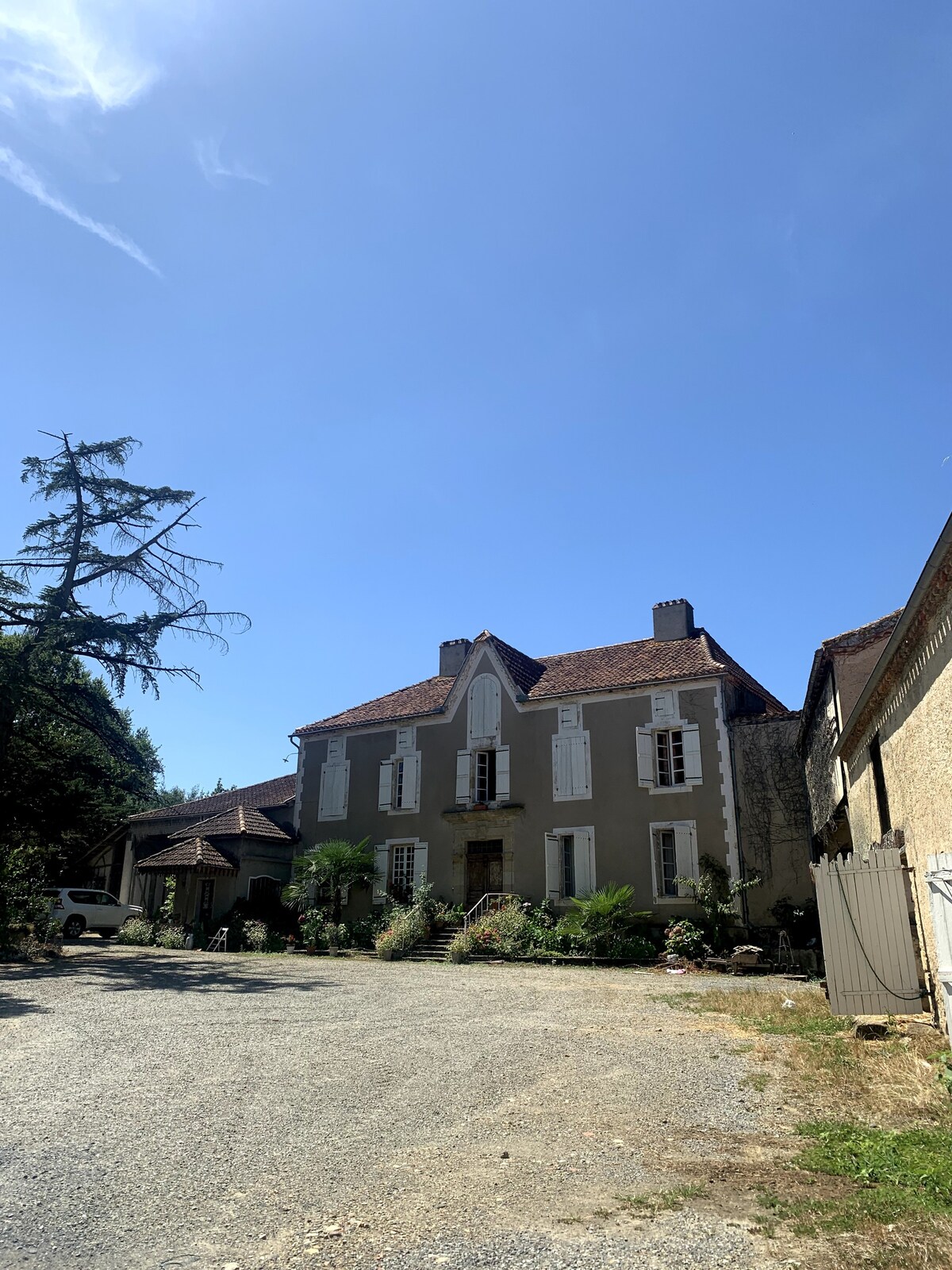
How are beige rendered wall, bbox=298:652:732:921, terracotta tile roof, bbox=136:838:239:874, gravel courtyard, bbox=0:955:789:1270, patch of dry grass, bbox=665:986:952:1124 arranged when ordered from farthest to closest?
terracotta tile roof, bbox=136:838:239:874, beige rendered wall, bbox=298:652:732:921, patch of dry grass, bbox=665:986:952:1124, gravel courtyard, bbox=0:955:789:1270

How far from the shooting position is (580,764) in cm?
2156

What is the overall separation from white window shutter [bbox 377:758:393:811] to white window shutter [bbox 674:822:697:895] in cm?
800

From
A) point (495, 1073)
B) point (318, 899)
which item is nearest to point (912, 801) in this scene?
point (495, 1073)

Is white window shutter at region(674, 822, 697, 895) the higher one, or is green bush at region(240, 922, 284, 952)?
white window shutter at region(674, 822, 697, 895)

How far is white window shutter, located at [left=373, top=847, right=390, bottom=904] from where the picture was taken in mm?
22719

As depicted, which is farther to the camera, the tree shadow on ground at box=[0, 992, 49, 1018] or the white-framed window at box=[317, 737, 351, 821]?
the white-framed window at box=[317, 737, 351, 821]

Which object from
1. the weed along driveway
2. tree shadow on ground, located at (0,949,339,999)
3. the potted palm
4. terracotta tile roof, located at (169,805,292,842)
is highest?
terracotta tile roof, located at (169,805,292,842)

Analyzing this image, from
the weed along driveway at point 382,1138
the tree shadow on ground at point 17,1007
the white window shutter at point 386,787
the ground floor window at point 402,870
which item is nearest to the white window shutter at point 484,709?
the white window shutter at point 386,787

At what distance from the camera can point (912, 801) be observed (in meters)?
9.04

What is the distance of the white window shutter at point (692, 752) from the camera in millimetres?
20078

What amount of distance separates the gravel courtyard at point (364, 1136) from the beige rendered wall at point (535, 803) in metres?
9.97

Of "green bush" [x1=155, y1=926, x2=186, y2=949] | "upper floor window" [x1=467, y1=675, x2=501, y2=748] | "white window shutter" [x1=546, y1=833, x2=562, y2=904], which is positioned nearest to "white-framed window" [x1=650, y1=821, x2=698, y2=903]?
"white window shutter" [x1=546, y1=833, x2=562, y2=904]

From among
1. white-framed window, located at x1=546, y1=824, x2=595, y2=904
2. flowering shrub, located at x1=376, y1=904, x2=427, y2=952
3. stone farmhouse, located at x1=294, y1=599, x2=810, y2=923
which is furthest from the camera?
white-framed window, located at x1=546, y1=824, x2=595, y2=904

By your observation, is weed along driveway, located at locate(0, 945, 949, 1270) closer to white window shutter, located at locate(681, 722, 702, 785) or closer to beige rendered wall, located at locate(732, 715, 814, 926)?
beige rendered wall, located at locate(732, 715, 814, 926)
